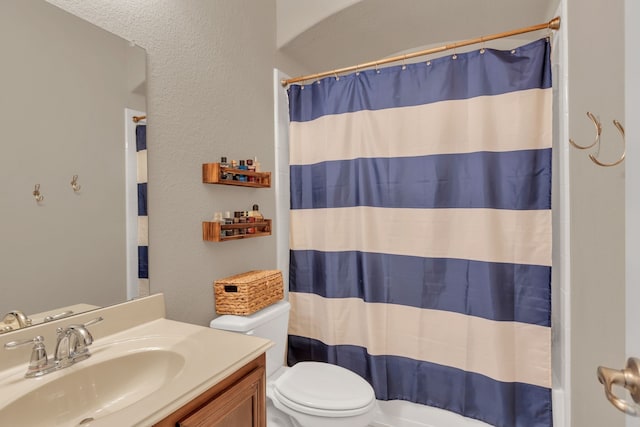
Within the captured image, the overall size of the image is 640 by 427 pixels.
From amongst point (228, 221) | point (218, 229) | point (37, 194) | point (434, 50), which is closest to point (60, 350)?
point (37, 194)

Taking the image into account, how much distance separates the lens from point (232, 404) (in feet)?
2.96

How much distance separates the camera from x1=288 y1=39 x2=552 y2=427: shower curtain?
1484mm

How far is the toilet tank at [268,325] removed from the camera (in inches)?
57.2

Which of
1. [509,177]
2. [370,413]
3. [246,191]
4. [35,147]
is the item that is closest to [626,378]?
[370,413]

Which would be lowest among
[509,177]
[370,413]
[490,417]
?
[490,417]

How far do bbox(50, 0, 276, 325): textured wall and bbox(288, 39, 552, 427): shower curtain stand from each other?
43 cm

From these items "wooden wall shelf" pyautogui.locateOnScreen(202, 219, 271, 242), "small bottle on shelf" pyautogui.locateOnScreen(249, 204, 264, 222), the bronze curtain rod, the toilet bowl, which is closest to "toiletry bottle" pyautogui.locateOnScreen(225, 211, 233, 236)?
"wooden wall shelf" pyautogui.locateOnScreen(202, 219, 271, 242)

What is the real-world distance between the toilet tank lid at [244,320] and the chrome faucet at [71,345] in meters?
0.58

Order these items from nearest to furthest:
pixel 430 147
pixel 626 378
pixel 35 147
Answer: pixel 626 378
pixel 35 147
pixel 430 147

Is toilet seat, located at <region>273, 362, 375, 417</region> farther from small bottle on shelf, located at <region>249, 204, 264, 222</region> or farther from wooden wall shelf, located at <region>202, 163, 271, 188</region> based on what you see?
wooden wall shelf, located at <region>202, 163, 271, 188</region>

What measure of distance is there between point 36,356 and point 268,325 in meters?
0.91

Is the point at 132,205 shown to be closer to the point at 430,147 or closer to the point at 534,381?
the point at 430,147

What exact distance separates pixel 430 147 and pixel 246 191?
3.39 feet

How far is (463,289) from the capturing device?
162 centimetres
